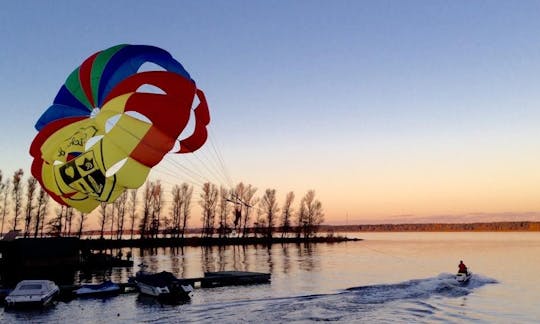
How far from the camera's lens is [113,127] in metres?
18.9

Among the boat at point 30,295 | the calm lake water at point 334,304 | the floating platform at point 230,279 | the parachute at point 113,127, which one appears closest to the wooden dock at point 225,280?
the floating platform at point 230,279

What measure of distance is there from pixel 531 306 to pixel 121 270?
4255 centimetres

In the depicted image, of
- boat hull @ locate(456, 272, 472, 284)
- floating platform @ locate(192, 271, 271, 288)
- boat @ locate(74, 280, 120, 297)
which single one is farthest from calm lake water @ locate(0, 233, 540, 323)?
floating platform @ locate(192, 271, 271, 288)

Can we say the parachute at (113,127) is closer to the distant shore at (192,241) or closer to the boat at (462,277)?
the boat at (462,277)

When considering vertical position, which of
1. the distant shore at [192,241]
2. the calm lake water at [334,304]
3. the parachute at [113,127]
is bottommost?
the calm lake water at [334,304]

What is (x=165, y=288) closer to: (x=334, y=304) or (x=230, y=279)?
(x=230, y=279)

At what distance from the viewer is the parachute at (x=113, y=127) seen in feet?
60.4

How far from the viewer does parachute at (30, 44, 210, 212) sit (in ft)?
60.4

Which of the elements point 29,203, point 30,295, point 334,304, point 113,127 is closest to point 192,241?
point 29,203

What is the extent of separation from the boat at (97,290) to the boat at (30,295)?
3.10 metres

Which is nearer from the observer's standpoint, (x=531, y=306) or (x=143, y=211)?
(x=531, y=306)

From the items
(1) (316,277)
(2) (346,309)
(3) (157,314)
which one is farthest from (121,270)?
(2) (346,309)

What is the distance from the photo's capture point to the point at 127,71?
19.6 m

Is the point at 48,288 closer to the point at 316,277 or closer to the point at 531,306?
the point at 316,277
